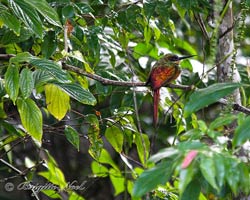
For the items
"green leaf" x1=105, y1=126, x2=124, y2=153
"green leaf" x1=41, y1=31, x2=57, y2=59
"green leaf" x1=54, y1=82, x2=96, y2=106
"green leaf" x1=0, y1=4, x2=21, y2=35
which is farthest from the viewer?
"green leaf" x1=105, y1=126, x2=124, y2=153

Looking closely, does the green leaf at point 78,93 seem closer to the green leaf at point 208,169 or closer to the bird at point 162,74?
the bird at point 162,74

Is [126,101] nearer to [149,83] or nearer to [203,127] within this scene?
[149,83]

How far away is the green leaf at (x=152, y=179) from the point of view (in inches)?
35.3

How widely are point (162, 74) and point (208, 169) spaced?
1.19 meters

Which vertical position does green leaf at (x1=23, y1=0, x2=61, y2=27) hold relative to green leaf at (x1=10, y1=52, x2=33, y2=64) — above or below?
above

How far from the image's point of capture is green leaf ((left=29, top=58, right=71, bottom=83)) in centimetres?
132

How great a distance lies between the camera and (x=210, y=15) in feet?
6.31

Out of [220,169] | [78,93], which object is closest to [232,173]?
[220,169]

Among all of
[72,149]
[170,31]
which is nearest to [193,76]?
[170,31]

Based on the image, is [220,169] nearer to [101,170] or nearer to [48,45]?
[48,45]

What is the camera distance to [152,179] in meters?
0.91

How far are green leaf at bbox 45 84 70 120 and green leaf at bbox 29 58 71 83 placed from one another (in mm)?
221

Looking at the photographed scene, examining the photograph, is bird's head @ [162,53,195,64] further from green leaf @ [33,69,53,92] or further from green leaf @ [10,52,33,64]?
green leaf @ [10,52,33,64]

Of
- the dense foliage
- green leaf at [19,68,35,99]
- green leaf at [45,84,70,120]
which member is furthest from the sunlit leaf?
green leaf at [45,84,70,120]
